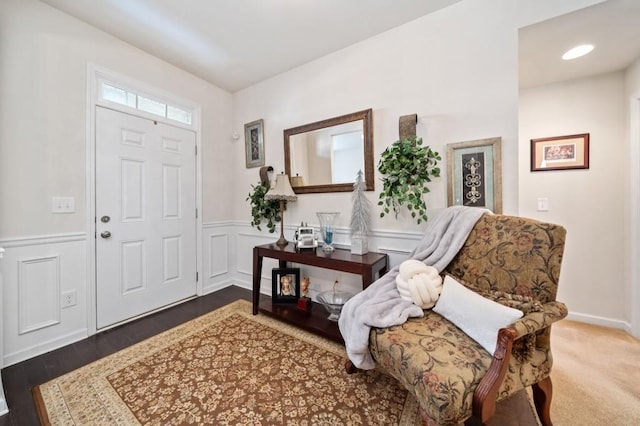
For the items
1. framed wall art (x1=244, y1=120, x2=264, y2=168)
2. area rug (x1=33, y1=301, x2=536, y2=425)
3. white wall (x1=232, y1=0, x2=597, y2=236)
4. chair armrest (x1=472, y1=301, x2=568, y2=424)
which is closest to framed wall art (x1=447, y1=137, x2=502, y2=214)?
white wall (x1=232, y1=0, x2=597, y2=236)

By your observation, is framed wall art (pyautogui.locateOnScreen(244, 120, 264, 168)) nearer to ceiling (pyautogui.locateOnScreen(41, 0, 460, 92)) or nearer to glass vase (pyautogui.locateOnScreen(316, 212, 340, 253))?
ceiling (pyautogui.locateOnScreen(41, 0, 460, 92))

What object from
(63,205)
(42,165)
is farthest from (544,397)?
(42,165)

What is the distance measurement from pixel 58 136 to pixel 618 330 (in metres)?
4.87

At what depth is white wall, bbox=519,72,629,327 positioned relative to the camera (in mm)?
2074

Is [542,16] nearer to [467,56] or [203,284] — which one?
[467,56]

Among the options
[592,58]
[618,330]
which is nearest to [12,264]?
[592,58]

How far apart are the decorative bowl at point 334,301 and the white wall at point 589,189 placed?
1972 millimetres

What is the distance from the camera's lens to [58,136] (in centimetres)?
193

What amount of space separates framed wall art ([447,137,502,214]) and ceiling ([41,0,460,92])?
1.14 m

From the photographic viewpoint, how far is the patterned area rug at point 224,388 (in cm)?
127

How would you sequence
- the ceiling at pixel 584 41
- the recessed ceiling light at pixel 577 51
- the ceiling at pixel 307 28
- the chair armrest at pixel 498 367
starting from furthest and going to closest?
the recessed ceiling light at pixel 577 51
the ceiling at pixel 307 28
the ceiling at pixel 584 41
the chair armrest at pixel 498 367

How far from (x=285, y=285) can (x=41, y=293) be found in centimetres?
189

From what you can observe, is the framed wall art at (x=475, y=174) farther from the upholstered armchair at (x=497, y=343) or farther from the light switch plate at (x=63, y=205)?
the light switch plate at (x=63, y=205)

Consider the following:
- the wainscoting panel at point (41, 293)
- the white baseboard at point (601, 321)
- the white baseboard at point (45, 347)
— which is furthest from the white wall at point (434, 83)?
the white baseboard at point (45, 347)
